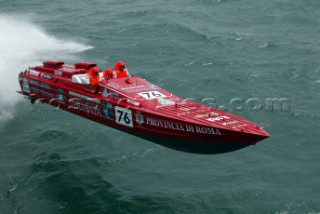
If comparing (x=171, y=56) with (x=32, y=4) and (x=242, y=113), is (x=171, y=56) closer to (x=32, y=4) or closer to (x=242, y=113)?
(x=242, y=113)

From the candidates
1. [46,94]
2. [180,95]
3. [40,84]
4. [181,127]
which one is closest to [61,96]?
[46,94]

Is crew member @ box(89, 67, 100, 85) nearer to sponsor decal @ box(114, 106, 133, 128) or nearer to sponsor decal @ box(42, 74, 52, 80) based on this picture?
sponsor decal @ box(114, 106, 133, 128)

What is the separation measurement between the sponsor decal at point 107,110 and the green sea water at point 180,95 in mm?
3941

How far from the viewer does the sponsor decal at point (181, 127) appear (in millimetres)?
22797

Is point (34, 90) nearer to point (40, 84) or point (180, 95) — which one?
point (40, 84)

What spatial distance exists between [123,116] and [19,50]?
25.0 meters

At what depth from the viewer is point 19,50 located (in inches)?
1838

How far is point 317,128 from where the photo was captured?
31484 millimetres

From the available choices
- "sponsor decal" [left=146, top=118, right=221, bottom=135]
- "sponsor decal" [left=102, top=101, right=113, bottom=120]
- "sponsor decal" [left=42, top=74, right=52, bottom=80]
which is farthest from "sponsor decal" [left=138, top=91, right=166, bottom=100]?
"sponsor decal" [left=42, top=74, right=52, bottom=80]

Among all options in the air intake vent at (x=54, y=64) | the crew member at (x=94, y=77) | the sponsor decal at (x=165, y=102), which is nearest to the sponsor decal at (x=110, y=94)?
the crew member at (x=94, y=77)

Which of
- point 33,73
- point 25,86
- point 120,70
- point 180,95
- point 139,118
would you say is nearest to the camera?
point 139,118

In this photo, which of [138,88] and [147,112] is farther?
[138,88]

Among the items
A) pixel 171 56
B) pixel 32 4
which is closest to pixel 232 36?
pixel 171 56

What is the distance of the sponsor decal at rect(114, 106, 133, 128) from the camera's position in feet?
83.3
